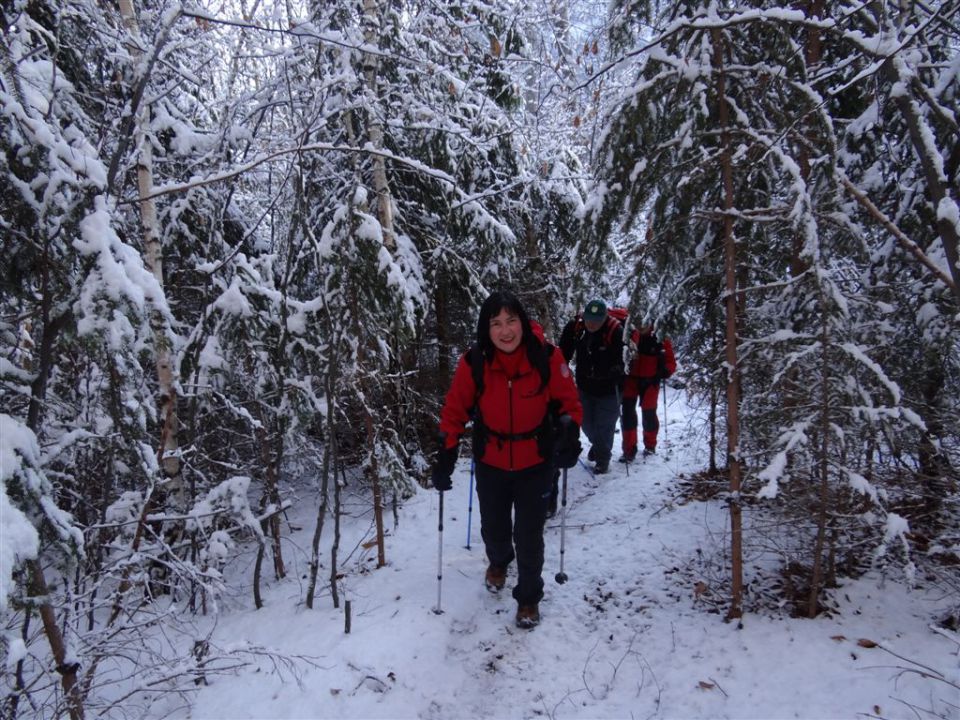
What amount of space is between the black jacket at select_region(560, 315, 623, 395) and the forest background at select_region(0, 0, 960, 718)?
37.5 inches

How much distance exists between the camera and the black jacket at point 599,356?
7.05 m

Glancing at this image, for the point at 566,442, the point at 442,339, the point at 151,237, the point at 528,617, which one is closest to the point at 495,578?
the point at 528,617

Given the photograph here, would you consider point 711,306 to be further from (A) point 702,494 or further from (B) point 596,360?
(A) point 702,494

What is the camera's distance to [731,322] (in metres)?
4.08

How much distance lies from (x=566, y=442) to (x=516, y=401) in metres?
Answer: 0.52

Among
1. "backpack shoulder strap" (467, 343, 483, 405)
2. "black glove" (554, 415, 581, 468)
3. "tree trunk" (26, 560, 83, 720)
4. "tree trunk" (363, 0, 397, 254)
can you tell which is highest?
"tree trunk" (363, 0, 397, 254)

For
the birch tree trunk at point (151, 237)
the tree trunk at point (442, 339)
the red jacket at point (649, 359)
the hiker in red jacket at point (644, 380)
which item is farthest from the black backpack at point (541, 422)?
the tree trunk at point (442, 339)

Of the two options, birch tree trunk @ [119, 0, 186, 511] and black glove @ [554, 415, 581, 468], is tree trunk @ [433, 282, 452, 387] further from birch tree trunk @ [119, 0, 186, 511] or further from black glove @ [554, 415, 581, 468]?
black glove @ [554, 415, 581, 468]

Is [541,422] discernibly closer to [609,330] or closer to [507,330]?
[507,330]

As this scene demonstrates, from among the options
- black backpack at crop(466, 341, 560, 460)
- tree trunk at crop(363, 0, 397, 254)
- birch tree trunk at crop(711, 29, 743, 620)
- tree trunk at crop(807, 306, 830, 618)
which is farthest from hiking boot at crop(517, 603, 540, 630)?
tree trunk at crop(363, 0, 397, 254)

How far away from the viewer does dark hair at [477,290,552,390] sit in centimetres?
418

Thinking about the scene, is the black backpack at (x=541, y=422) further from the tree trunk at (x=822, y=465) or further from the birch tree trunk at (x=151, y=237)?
the birch tree trunk at (x=151, y=237)

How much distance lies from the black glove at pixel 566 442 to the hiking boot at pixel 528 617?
125 cm

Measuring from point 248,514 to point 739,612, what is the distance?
163 inches
